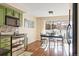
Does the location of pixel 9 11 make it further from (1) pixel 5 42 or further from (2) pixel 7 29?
(1) pixel 5 42

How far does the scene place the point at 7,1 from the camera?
4.71 feet

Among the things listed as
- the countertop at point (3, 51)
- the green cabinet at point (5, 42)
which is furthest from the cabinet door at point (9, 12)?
the countertop at point (3, 51)

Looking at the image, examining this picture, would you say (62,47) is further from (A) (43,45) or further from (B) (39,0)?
(B) (39,0)

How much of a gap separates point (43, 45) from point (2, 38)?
0.64m

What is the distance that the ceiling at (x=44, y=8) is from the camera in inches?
59.6

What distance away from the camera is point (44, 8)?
1.65m

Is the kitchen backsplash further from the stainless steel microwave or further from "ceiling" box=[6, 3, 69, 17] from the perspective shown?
"ceiling" box=[6, 3, 69, 17]

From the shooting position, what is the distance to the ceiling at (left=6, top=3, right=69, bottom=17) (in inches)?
59.6

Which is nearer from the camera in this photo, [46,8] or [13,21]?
[46,8]

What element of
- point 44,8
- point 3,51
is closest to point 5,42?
point 3,51

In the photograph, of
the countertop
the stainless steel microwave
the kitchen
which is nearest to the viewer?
the countertop

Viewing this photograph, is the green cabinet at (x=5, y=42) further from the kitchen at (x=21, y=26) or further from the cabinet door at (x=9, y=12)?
the cabinet door at (x=9, y=12)

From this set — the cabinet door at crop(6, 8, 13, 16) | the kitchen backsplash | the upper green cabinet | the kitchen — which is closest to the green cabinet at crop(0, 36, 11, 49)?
the kitchen

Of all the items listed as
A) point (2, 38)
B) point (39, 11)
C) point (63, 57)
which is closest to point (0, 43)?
point (2, 38)
